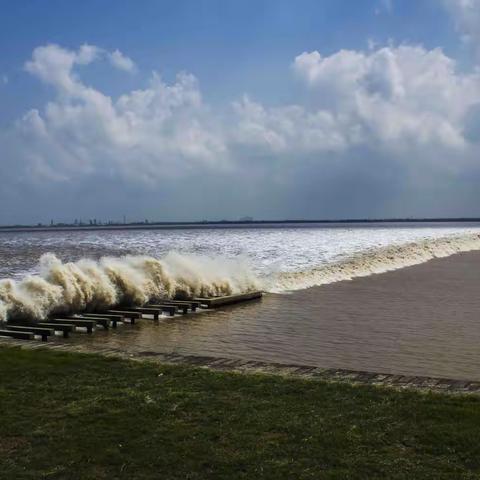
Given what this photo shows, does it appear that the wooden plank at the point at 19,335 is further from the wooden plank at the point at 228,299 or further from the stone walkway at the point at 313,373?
the wooden plank at the point at 228,299

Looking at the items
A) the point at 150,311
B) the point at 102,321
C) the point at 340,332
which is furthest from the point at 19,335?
the point at 340,332

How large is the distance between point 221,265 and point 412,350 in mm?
18083

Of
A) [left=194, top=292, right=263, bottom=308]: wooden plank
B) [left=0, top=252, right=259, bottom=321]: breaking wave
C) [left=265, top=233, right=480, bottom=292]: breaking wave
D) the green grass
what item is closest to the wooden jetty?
[left=194, top=292, right=263, bottom=308]: wooden plank

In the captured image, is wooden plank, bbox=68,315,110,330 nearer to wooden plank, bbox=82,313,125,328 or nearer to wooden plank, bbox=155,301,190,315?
wooden plank, bbox=82,313,125,328

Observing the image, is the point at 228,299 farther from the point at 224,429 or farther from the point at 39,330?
the point at 224,429

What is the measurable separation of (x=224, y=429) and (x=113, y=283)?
1746 centimetres

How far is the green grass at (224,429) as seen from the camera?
267 inches

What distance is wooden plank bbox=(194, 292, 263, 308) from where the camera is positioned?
86.8 feet

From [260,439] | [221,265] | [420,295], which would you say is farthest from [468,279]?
[260,439]

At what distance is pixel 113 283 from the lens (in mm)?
24828

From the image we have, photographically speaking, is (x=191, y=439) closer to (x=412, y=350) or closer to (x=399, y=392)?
(x=399, y=392)

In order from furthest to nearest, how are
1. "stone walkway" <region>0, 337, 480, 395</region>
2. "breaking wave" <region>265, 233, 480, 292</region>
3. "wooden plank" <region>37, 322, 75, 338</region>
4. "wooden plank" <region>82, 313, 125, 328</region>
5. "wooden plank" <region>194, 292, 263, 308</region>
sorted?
"breaking wave" <region>265, 233, 480, 292</region>, "wooden plank" <region>194, 292, 263, 308</region>, "wooden plank" <region>82, 313, 125, 328</region>, "wooden plank" <region>37, 322, 75, 338</region>, "stone walkway" <region>0, 337, 480, 395</region>

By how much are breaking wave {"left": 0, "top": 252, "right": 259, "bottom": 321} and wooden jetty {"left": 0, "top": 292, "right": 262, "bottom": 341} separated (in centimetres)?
47

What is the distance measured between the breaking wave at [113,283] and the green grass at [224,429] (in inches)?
407
